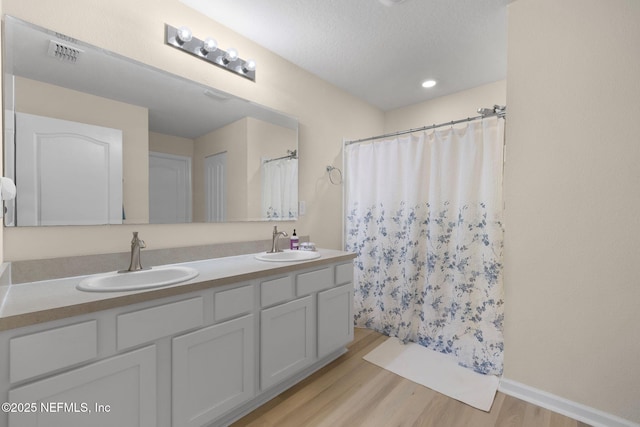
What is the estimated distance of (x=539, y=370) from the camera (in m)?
1.68

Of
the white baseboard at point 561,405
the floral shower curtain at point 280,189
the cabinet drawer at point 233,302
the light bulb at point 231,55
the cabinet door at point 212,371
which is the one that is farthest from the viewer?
the floral shower curtain at point 280,189

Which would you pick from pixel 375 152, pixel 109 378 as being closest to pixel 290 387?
pixel 109 378

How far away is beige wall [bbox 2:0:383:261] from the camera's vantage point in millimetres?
1326

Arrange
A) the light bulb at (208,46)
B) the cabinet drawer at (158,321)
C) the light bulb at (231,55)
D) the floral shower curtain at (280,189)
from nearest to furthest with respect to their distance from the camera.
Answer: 1. the cabinet drawer at (158,321)
2. the light bulb at (208,46)
3. the light bulb at (231,55)
4. the floral shower curtain at (280,189)

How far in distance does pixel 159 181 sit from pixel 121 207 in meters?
0.25

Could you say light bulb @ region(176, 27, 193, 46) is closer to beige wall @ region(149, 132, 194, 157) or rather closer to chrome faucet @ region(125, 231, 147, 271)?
beige wall @ region(149, 132, 194, 157)

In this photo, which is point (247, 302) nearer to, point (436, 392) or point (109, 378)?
point (109, 378)

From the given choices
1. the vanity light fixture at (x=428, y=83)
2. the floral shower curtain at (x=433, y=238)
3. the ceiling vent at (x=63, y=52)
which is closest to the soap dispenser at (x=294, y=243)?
the floral shower curtain at (x=433, y=238)

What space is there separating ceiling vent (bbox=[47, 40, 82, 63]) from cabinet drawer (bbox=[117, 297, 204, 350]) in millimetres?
1288

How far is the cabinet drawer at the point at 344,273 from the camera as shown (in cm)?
208

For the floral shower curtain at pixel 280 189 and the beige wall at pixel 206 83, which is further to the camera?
the floral shower curtain at pixel 280 189

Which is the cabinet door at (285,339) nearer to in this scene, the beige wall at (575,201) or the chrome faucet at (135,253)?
the chrome faucet at (135,253)

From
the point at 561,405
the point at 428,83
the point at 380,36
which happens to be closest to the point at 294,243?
the point at 380,36

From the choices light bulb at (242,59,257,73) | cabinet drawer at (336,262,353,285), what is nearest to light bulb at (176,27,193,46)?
light bulb at (242,59,257,73)
